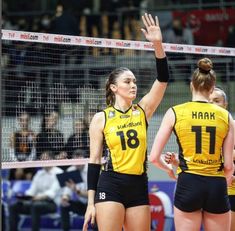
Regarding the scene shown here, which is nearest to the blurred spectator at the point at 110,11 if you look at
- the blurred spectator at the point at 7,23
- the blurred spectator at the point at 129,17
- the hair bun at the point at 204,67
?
the blurred spectator at the point at 129,17

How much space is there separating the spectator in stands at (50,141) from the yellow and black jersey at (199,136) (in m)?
3.42

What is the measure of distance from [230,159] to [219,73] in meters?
8.20

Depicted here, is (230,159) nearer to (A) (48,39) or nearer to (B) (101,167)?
(B) (101,167)

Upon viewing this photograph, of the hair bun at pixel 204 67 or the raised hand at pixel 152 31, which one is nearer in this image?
the hair bun at pixel 204 67

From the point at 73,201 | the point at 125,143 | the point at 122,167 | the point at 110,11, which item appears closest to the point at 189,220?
the point at 122,167

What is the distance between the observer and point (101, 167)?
7305 millimetres

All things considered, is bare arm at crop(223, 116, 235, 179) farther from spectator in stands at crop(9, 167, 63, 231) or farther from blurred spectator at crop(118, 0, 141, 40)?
blurred spectator at crop(118, 0, 141, 40)

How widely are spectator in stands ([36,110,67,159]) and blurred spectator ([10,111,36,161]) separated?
0.35ft

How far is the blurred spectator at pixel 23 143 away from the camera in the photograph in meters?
9.83

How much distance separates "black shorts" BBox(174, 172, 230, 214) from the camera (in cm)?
653

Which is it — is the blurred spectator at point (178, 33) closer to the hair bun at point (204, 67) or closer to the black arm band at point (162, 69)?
the black arm band at point (162, 69)

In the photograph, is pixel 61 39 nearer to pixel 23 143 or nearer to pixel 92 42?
pixel 92 42

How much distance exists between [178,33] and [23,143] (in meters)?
9.62

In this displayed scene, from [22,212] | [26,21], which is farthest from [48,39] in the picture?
[26,21]
